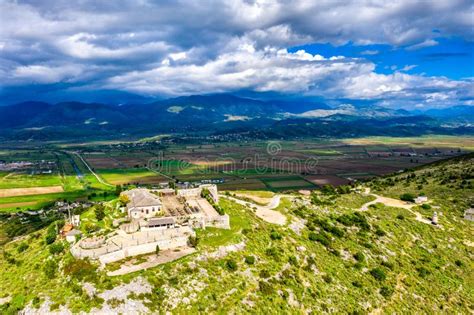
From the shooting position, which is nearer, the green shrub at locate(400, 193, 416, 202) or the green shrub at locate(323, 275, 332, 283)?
the green shrub at locate(323, 275, 332, 283)

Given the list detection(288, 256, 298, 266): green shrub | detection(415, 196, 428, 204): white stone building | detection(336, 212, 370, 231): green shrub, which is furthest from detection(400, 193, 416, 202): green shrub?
detection(288, 256, 298, 266): green shrub

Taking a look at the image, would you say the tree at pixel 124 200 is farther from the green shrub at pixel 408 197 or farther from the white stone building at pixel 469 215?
the white stone building at pixel 469 215

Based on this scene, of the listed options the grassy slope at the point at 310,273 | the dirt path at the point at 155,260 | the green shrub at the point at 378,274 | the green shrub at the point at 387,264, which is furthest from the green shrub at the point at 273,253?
the green shrub at the point at 387,264

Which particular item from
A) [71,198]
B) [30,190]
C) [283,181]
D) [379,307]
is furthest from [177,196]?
[30,190]

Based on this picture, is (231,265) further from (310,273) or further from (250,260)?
(310,273)

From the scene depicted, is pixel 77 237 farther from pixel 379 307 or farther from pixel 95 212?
pixel 379 307

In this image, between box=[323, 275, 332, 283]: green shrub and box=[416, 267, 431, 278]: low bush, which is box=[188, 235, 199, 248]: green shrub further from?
box=[416, 267, 431, 278]: low bush

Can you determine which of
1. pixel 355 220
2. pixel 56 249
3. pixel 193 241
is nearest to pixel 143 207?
pixel 56 249
